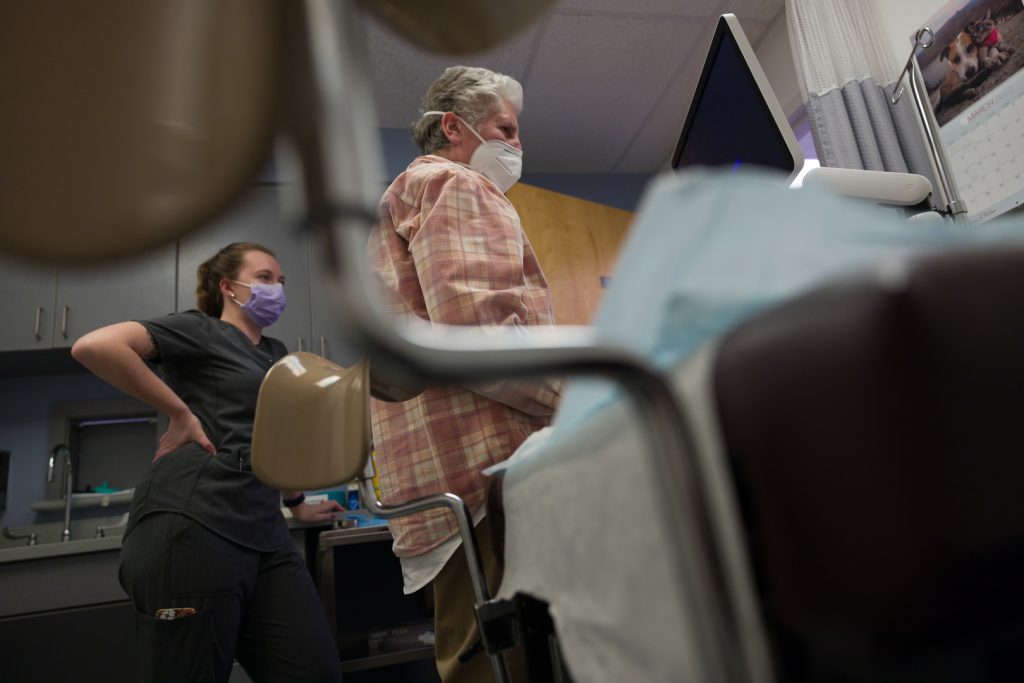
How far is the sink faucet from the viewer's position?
8.64 ft

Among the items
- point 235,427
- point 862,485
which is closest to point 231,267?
point 235,427

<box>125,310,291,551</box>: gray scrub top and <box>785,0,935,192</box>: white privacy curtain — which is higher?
<box>785,0,935,192</box>: white privacy curtain

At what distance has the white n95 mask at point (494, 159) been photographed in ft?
4.12

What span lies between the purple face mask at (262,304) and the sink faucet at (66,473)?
1.58 m

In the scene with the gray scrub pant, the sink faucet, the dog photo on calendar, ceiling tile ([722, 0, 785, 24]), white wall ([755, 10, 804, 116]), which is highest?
ceiling tile ([722, 0, 785, 24])

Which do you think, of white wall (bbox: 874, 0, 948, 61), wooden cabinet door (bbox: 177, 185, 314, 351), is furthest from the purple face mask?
white wall (bbox: 874, 0, 948, 61)

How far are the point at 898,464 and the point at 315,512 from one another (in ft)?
6.70

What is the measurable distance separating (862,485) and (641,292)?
0.12 m

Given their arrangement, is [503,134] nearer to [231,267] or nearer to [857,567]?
[231,267]

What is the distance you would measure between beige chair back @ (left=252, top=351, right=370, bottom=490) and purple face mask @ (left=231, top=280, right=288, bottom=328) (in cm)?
90

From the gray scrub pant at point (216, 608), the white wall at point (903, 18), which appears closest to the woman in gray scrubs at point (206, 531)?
the gray scrub pant at point (216, 608)

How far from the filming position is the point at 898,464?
0.20 meters

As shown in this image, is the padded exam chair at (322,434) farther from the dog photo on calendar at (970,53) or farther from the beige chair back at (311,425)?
the dog photo on calendar at (970,53)

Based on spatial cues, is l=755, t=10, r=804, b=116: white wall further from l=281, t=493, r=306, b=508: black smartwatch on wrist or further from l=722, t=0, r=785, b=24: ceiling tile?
l=281, t=493, r=306, b=508: black smartwatch on wrist
